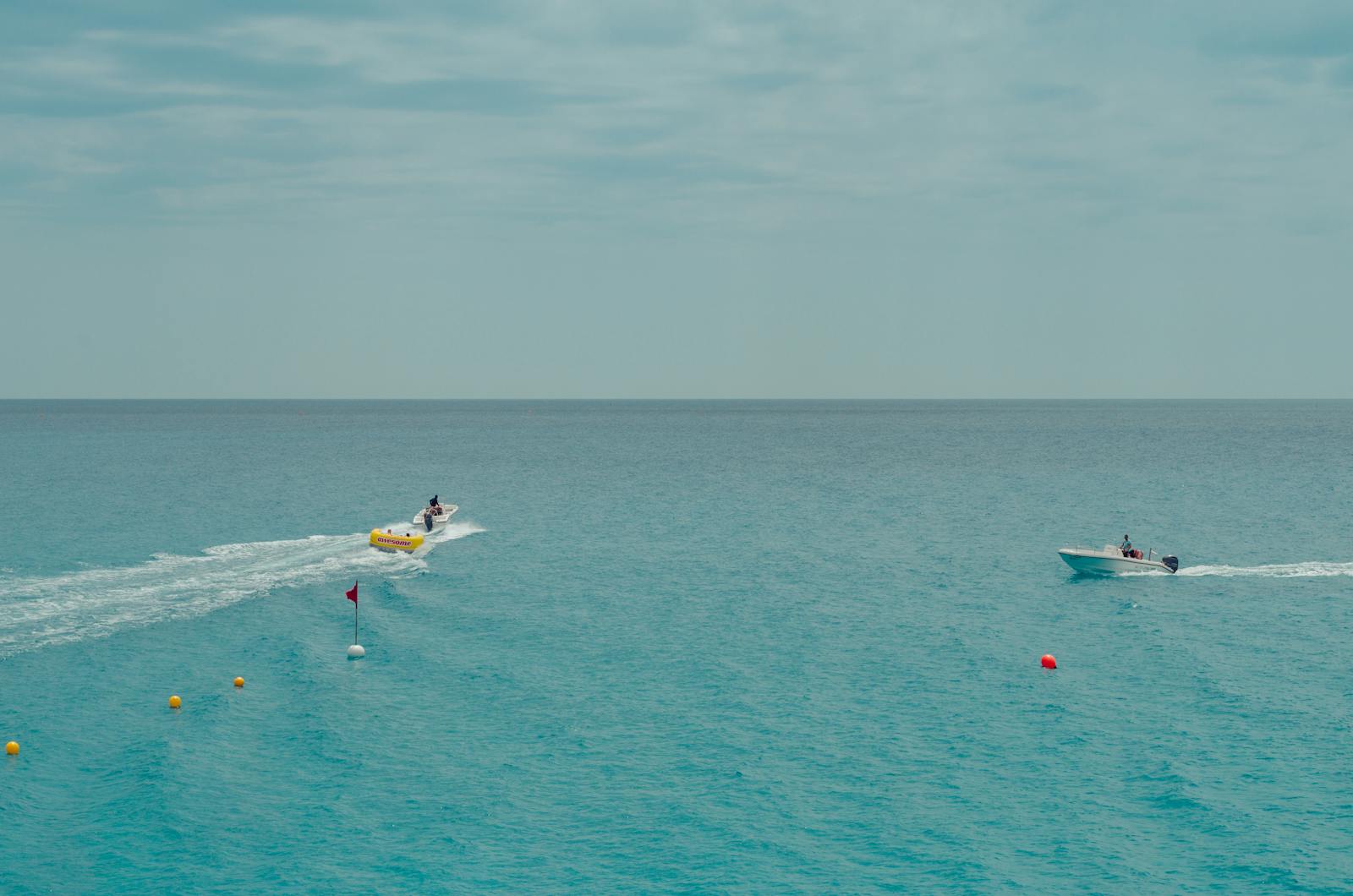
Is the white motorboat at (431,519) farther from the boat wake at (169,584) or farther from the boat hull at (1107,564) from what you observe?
the boat hull at (1107,564)

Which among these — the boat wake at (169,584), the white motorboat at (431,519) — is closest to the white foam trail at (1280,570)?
the boat wake at (169,584)

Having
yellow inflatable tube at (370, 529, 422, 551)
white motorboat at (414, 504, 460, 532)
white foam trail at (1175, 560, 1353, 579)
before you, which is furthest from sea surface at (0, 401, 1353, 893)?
white motorboat at (414, 504, 460, 532)

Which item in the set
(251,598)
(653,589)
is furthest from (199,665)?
(653,589)

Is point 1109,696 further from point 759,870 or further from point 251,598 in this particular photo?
point 251,598

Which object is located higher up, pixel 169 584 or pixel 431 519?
pixel 431 519

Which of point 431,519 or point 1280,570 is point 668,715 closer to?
point 431,519

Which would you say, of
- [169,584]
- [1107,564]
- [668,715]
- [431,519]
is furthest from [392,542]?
[1107,564]

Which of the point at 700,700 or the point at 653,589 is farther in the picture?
the point at 653,589
